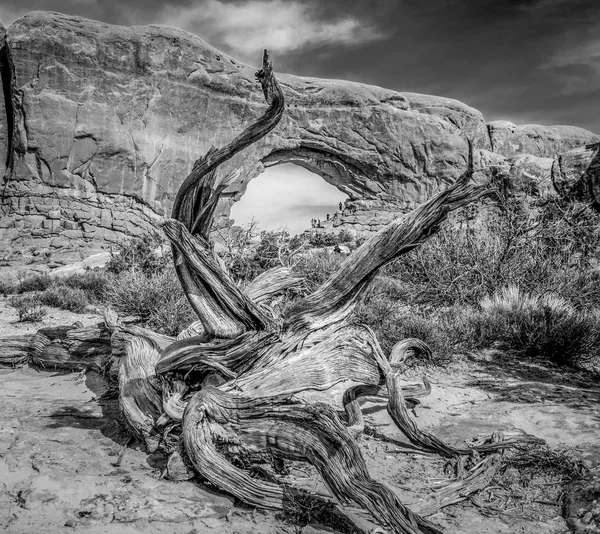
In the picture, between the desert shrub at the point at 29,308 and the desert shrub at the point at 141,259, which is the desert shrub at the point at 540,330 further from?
the desert shrub at the point at 141,259

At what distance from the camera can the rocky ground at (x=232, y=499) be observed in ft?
7.73

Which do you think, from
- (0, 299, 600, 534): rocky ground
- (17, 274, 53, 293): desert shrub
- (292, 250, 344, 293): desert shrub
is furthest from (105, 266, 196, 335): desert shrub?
(17, 274, 53, 293): desert shrub

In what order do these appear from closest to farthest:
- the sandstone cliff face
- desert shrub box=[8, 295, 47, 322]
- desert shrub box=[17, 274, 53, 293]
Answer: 1. desert shrub box=[8, 295, 47, 322]
2. desert shrub box=[17, 274, 53, 293]
3. the sandstone cliff face

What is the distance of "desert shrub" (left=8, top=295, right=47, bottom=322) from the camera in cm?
678

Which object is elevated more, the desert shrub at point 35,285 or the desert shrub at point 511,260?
the desert shrub at point 511,260

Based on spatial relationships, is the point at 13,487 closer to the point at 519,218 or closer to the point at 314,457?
the point at 314,457

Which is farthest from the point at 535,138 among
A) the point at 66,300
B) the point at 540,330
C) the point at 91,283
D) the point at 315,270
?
the point at 66,300

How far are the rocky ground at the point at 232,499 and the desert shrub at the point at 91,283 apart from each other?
3.82 metres

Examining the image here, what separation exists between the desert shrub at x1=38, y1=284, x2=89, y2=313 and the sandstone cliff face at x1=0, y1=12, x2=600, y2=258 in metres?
10.7

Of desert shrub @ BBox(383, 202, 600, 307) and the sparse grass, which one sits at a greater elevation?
desert shrub @ BBox(383, 202, 600, 307)

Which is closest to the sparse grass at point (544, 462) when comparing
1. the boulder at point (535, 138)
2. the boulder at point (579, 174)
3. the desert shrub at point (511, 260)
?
the desert shrub at point (511, 260)

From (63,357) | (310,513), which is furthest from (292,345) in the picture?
(63,357)

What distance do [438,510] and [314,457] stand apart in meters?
0.73

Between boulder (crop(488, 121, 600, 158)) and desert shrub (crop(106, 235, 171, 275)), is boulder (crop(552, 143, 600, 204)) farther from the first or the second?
boulder (crop(488, 121, 600, 158))
